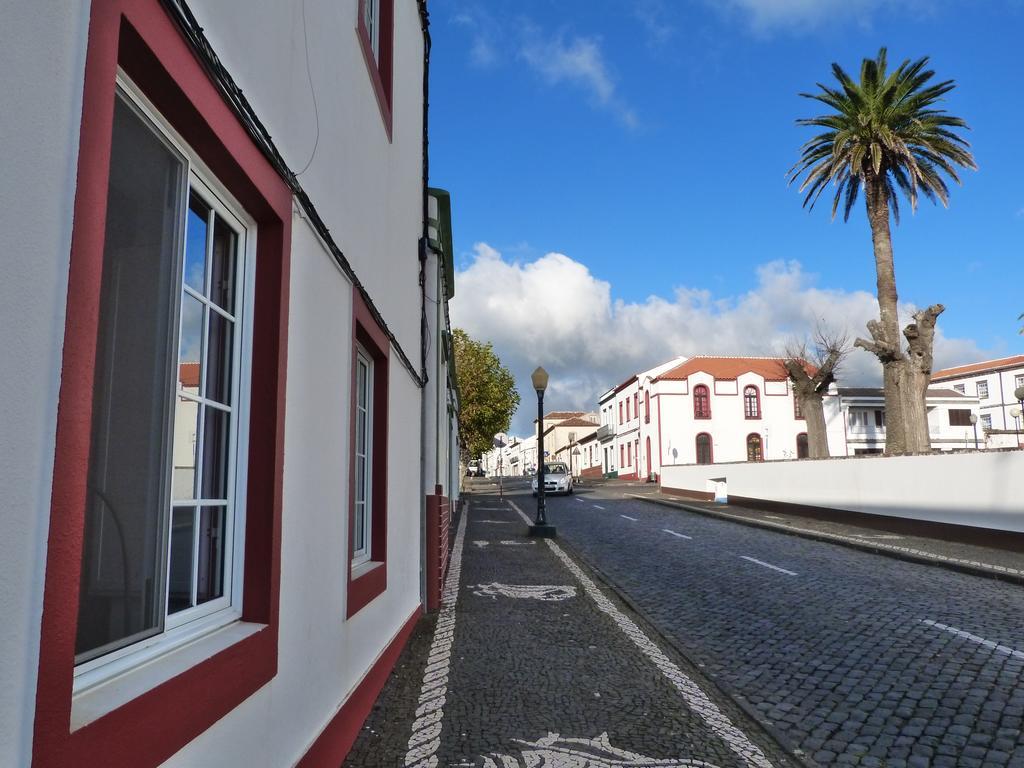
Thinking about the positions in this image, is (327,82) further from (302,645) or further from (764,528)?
(764,528)

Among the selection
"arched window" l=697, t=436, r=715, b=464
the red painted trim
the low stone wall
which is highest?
"arched window" l=697, t=436, r=715, b=464

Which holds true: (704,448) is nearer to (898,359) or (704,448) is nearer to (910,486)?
(898,359)

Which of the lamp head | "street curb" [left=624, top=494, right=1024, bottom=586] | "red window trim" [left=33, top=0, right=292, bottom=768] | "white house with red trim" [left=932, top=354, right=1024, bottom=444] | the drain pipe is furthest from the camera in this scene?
"white house with red trim" [left=932, top=354, right=1024, bottom=444]

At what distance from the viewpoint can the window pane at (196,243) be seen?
8.16 feet

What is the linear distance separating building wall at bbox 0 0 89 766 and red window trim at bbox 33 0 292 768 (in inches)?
1.3

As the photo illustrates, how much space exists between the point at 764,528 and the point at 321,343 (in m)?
15.6

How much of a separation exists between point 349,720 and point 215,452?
196 centimetres

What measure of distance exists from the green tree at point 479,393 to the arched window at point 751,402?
721 inches

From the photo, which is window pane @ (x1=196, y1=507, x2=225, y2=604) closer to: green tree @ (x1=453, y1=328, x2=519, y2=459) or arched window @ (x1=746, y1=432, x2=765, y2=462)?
green tree @ (x1=453, y1=328, x2=519, y2=459)

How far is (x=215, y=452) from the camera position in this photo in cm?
271

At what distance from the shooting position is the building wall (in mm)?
1346

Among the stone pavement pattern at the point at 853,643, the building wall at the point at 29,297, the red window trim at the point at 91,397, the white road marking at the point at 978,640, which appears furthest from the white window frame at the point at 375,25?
the white road marking at the point at 978,640

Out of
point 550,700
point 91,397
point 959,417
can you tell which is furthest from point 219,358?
point 959,417

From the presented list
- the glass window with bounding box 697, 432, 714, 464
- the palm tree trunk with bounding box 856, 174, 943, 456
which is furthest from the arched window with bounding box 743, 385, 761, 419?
the palm tree trunk with bounding box 856, 174, 943, 456
